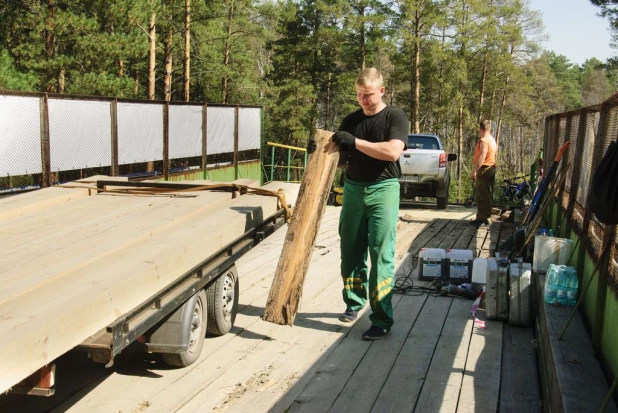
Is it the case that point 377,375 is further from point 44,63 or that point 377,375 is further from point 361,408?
point 44,63

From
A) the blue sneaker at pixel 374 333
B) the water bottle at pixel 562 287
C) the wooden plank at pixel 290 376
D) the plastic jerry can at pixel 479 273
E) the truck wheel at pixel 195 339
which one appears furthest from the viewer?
the plastic jerry can at pixel 479 273

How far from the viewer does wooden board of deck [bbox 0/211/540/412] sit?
4266 mm

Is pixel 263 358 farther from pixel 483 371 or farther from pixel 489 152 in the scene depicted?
pixel 489 152

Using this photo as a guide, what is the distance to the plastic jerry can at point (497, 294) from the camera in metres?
6.10

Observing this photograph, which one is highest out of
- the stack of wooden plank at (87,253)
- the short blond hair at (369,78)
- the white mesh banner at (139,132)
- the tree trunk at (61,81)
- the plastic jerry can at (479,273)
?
the tree trunk at (61,81)

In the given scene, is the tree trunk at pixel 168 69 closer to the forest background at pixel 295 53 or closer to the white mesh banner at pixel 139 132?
the forest background at pixel 295 53

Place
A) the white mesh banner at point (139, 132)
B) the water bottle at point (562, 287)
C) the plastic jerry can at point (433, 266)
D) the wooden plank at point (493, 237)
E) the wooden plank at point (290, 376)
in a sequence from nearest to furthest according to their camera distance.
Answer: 1. the wooden plank at point (290, 376)
2. the water bottle at point (562, 287)
3. the plastic jerry can at point (433, 266)
4. the wooden plank at point (493, 237)
5. the white mesh banner at point (139, 132)

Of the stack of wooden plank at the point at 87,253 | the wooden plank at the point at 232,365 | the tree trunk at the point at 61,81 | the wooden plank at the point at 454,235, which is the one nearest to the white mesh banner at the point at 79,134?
the stack of wooden plank at the point at 87,253

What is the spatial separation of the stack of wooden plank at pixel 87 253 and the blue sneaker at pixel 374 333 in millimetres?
1195

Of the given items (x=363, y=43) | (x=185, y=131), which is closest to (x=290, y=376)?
(x=185, y=131)

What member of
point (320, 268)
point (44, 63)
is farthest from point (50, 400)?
point (44, 63)

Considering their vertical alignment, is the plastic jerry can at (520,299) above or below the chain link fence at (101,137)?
below

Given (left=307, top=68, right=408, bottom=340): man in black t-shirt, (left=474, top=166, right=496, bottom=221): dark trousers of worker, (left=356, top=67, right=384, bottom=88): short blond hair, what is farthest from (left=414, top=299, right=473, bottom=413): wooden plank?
(left=474, top=166, right=496, bottom=221): dark trousers of worker

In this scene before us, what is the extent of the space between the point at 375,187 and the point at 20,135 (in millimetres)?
4892
